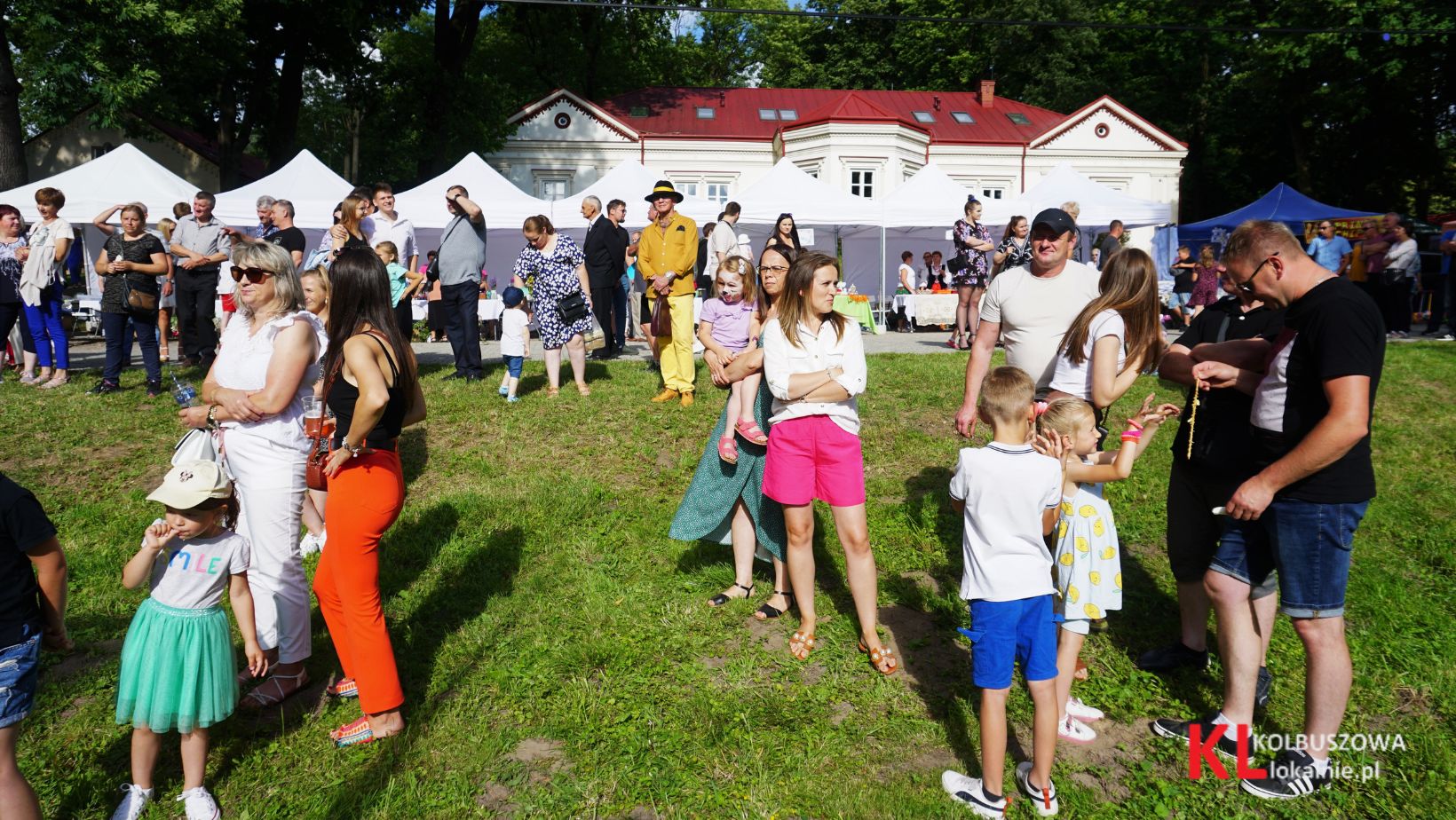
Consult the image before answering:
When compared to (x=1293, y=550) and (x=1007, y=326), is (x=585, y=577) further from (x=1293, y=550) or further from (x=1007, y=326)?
(x=1293, y=550)

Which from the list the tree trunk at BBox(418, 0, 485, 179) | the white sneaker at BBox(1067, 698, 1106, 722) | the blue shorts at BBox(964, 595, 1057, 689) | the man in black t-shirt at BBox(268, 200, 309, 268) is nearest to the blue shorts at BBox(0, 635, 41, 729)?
the blue shorts at BBox(964, 595, 1057, 689)

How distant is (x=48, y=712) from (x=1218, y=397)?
5.36 metres

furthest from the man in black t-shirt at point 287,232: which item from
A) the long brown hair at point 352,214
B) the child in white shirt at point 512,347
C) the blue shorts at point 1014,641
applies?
the blue shorts at point 1014,641

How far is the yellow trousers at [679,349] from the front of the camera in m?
8.68

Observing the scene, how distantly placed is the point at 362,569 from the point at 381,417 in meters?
0.62

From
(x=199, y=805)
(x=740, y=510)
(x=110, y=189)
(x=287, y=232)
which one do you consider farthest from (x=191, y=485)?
(x=110, y=189)

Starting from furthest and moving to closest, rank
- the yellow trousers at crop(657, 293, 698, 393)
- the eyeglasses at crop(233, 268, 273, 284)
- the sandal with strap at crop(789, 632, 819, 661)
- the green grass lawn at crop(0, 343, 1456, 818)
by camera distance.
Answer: the yellow trousers at crop(657, 293, 698, 393) → the sandal with strap at crop(789, 632, 819, 661) → the eyeglasses at crop(233, 268, 273, 284) → the green grass lawn at crop(0, 343, 1456, 818)

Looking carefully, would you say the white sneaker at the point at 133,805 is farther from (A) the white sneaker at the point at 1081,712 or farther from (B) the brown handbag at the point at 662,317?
(B) the brown handbag at the point at 662,317

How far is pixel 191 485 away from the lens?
120 inches

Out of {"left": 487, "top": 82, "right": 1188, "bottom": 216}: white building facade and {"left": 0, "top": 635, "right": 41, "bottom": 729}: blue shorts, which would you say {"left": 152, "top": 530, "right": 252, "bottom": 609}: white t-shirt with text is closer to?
{"left": 0, "top": 635, "right": 41, "bottom": 729}: blue shorts

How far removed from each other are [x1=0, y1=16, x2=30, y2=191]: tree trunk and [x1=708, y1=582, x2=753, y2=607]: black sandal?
18.4m

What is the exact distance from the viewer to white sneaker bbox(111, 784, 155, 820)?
317 cm

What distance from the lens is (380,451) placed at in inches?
139

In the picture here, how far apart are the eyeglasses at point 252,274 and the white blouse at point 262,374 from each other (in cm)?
19
